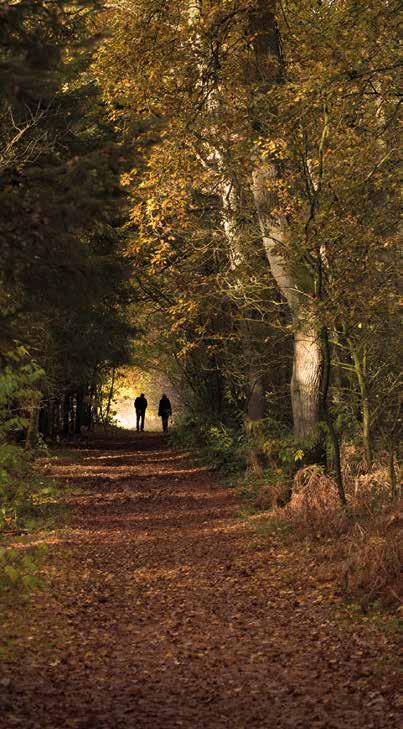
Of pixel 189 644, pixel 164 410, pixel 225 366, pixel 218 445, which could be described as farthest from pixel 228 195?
pixel 164 410

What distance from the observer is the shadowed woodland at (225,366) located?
5.98 metres

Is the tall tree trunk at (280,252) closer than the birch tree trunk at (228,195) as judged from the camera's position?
Yes

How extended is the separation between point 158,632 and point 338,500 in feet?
15.9

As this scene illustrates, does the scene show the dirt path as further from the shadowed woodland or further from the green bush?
the green bush

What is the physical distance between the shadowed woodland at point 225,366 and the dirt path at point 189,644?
31mm

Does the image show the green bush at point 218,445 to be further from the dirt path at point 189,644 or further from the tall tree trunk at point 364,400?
the dirt path at point 189,644

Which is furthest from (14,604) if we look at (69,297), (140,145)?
(140,145)

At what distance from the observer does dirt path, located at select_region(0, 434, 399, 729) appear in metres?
6.17

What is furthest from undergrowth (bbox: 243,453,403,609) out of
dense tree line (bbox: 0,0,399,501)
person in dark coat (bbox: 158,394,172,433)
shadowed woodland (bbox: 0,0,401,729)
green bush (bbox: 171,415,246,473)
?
person in dark coat (bbox: 158,394,172,433)

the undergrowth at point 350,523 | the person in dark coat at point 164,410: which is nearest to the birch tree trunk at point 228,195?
the undergrowth at point 350,523

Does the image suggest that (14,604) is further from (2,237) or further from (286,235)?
(286,235)

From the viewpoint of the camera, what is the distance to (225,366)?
21.0 m

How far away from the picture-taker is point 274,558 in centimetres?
1143

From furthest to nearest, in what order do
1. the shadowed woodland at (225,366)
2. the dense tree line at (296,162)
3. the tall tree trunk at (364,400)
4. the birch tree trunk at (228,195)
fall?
the birch tree trunk at (228,195) → the tall tree trunk at (364,400) → the dense tree line at (296,162) → the shadowed woodland at (225,366)
